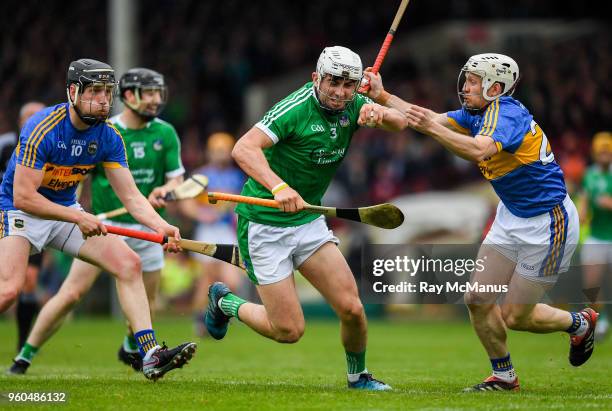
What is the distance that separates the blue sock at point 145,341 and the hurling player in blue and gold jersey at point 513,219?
2046mm

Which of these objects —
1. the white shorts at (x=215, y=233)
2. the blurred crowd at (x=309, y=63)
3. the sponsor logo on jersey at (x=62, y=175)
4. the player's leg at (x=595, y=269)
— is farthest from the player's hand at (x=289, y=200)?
the blurred crowd at (x=309, y=63)

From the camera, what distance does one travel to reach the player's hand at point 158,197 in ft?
29.5

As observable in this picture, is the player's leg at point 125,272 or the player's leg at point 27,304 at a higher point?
the player's leg at point 125,272

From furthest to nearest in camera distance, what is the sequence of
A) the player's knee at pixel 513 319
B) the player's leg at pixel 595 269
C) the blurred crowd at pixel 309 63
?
the blurred crowd at pixel 309 63 < the player's leg at pixel 595 269 < the player's knee at pixel 513 319

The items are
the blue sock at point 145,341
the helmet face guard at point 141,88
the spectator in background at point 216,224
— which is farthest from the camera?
the spectator in background at point 216,224

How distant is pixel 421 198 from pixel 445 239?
0.81 m

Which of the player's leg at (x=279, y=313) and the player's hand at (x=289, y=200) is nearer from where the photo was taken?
the player's hand at (x=289, y=200)

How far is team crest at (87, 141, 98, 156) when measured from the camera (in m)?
7.45

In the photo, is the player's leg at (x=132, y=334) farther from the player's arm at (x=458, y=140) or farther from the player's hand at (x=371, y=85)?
the player's arm at (x=458, y=140)

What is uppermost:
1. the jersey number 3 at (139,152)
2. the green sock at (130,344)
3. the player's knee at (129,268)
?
the jersey number 3 at (139,152)

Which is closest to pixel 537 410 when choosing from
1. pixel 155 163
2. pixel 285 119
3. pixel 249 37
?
pixel 285 119

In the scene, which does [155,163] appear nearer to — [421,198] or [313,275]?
[313,275]

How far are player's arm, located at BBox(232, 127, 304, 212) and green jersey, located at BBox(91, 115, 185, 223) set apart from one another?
2.35 meters

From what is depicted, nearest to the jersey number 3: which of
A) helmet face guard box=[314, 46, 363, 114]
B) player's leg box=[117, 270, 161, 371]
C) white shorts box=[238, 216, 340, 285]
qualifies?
player's leg box=[117, 270, 161, 371]
